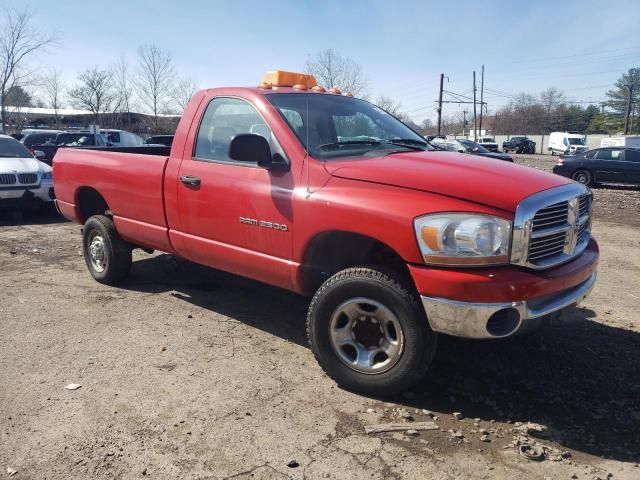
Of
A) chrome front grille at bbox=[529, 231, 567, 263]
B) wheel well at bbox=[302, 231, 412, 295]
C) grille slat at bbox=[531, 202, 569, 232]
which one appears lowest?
wheel well at bbox=[302, 231, 412, 295]

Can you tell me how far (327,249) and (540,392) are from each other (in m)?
1.68

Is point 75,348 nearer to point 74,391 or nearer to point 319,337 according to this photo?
point 74,391

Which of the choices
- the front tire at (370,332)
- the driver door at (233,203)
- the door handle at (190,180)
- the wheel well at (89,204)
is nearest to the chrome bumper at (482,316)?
the front tire at (370,332)

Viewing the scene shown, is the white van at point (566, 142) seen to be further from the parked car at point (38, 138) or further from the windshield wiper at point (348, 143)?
the windshield wiper at point (348, 143)

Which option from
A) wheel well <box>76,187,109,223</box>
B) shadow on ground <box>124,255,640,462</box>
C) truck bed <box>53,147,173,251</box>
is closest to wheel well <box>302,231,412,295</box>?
shadow on ground <box>124,255,640,462</box>

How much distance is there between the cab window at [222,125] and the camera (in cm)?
412

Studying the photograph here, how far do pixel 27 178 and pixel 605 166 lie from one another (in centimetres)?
1770

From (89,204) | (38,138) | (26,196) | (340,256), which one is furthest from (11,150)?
(38,138)

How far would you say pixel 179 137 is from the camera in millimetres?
4539

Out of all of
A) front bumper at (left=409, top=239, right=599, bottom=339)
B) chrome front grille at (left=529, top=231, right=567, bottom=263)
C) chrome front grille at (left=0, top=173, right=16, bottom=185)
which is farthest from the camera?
chrome front grille at (left=0, top=173, right=16, bottom=185)

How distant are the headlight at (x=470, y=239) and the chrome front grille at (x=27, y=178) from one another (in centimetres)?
909

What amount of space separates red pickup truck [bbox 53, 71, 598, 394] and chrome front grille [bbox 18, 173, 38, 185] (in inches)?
236

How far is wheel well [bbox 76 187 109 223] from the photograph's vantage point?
5832 mm

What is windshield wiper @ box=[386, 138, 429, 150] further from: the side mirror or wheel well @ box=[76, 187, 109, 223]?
wheel well @ box=[76, 187, 109, 223]
